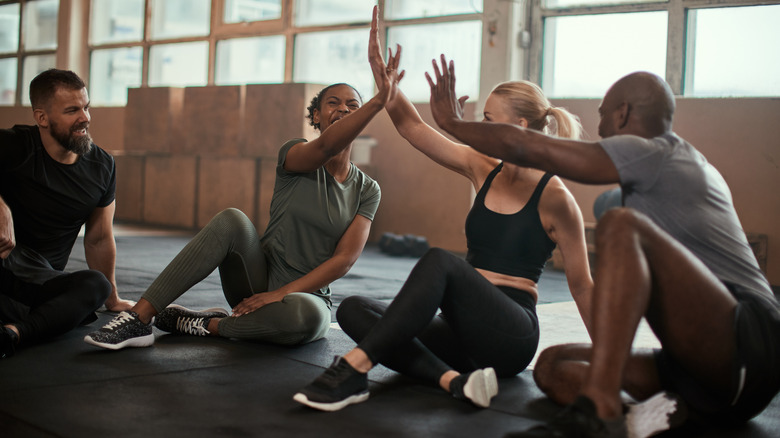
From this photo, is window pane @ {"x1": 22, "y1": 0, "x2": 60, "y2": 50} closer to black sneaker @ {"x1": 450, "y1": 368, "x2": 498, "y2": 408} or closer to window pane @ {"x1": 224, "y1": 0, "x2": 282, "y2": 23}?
window pane @ {"x1": 224, "y1": 0, "x2": 282, "y2": 23}

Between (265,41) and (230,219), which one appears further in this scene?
(265,41)

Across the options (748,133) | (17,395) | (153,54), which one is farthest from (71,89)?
(153,54)

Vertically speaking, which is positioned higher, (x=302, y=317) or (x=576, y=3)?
(x=576, y=3)

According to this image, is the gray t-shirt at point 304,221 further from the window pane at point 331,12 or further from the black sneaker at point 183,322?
the window pane at point 331,12

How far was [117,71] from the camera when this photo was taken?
10.3 m

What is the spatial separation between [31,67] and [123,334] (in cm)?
1005

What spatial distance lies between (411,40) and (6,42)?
7.06 metres

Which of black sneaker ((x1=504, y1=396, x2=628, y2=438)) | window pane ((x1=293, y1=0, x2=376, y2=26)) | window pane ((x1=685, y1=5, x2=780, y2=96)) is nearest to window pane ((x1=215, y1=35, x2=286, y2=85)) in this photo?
window pane ((x1=293, y1=0, x2=376, y2=26))

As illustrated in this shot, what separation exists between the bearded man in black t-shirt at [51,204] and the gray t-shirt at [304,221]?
59 centimetres

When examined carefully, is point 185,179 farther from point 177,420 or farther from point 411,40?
point 177,420

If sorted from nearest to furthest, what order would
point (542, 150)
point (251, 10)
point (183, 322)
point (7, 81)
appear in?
1. point (542, 150)
2. point (183, 322)
3. point (251, 10)
4. point (7, 81)

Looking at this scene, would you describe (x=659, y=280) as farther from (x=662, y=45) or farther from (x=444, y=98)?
(x=662, y=45)

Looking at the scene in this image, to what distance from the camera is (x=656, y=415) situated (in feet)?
5.54

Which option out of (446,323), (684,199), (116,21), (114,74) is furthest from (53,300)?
(116,21)
